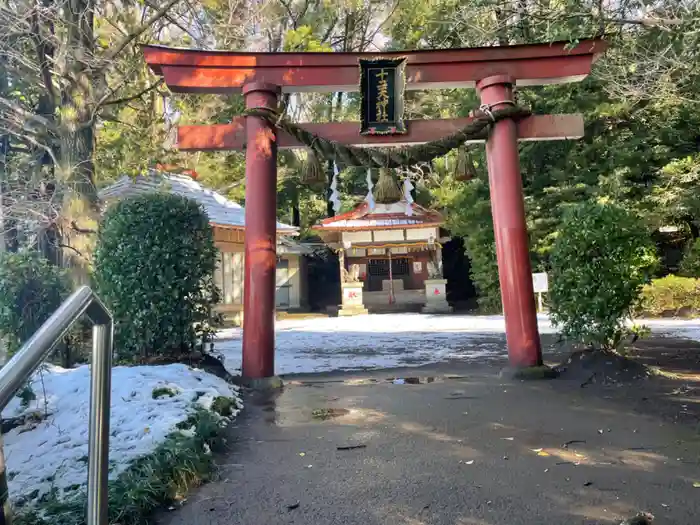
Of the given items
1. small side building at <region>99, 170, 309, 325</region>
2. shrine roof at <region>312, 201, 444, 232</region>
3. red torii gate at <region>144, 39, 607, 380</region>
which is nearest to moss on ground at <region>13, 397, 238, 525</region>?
red torii gate at <region>144, 39, 607, 380</region>

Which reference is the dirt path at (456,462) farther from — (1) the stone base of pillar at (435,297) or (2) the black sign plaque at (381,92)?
(1) the stone base of pillar at (435,297)

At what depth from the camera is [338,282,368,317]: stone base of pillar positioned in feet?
75.5

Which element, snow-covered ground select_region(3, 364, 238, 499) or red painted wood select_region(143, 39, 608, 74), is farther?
red painted wood select_region(143, 39, 608, 74)

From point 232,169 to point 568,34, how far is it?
16791mm

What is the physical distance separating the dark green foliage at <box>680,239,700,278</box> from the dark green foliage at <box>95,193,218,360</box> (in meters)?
15.0

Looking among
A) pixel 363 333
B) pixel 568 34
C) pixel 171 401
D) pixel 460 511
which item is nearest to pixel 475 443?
pixel 460 511

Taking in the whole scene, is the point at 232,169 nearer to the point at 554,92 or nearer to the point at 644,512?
the point at 554,92

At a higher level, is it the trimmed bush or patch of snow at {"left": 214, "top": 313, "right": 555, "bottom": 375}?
the trimmed bush

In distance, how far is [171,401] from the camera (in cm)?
464

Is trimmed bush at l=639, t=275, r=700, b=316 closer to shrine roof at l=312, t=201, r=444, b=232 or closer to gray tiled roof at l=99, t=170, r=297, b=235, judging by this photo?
shrine roof at l=312, t=201, r=444, b=232

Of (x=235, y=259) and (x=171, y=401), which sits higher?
(x=235, y=259)

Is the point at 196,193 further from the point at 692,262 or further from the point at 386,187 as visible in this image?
the point at 692,262

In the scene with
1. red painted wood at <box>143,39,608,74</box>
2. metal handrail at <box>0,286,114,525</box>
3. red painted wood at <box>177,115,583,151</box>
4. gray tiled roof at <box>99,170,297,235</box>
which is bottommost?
metal handrail at <box>0,286,114,525</box>

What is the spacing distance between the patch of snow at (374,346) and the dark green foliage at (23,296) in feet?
7.25
